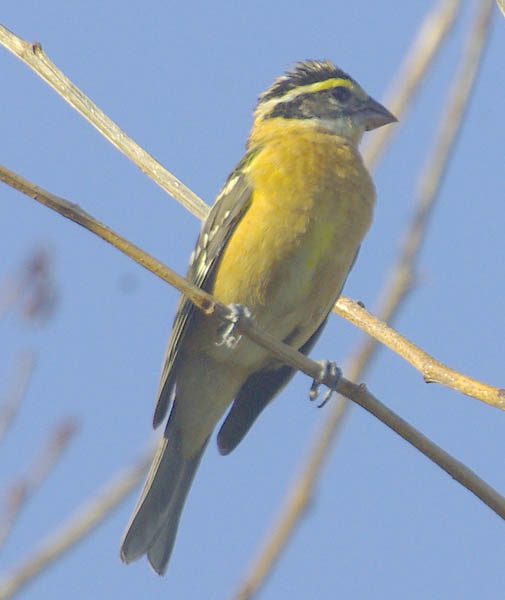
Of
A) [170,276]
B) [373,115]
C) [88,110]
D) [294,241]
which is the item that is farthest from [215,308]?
[373,115]

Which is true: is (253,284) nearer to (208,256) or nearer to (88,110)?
(208,256)

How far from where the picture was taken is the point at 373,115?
6562mm

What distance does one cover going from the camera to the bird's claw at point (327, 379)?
16.0ft

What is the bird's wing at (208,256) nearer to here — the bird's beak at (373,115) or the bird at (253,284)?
the bird at (253,284)

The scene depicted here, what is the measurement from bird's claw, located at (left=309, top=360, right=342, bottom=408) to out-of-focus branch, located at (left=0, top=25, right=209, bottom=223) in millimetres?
1103

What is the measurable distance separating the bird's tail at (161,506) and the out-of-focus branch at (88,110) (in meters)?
1.72

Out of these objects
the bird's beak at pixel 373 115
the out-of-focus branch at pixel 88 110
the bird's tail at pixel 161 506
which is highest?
the bird's beak at pixel 373 115

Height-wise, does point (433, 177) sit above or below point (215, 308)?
above

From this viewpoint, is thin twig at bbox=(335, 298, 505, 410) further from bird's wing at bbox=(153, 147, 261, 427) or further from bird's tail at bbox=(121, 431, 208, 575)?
bird's tail at bbox=(121, 431, 208, 575)

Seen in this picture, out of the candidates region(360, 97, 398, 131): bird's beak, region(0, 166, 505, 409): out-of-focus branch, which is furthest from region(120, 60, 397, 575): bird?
region(0, 166, 505, 409): out-of-focus branch

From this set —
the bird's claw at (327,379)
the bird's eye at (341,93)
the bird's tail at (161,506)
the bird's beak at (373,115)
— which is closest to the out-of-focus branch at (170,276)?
the bird's claw at (327,379)

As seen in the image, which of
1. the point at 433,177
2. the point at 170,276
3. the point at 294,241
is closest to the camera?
the point at 170,276

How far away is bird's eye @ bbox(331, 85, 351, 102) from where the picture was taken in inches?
261

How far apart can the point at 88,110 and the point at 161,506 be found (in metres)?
2.39
